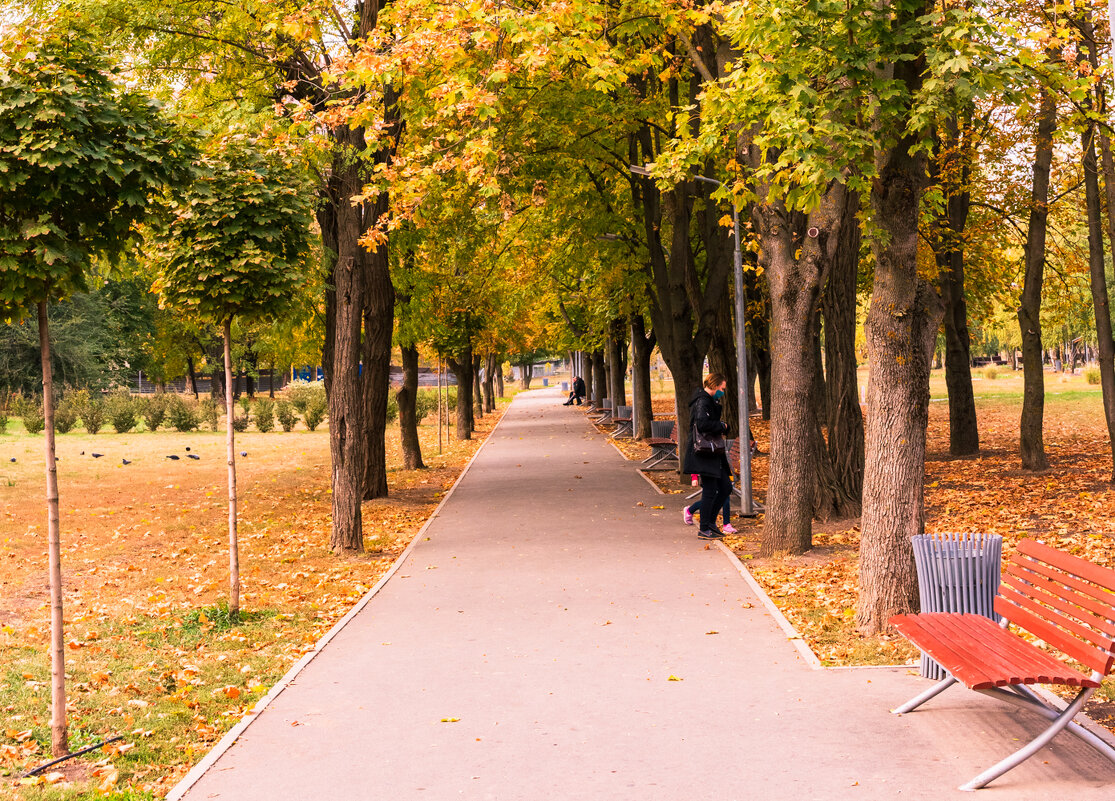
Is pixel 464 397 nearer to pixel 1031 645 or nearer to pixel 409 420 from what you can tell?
pixel 409 420

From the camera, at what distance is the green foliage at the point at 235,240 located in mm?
9289

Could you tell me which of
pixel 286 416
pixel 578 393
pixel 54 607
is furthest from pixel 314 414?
pixel 54 607

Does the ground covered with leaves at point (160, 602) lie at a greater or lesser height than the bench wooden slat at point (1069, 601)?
lesser

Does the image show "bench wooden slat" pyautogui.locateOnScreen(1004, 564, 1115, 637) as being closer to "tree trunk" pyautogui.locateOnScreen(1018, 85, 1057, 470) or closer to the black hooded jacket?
the black hooded jacket

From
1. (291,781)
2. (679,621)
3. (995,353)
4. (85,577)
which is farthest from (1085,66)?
(995,353)

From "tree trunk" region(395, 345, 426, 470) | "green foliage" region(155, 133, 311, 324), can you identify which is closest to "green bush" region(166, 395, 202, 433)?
"tree trunk" region(395, 345, 426, 470)

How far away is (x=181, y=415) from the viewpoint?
40.2 meters

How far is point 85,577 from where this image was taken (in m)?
11.5

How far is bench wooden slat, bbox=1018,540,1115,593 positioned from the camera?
17.0 ft

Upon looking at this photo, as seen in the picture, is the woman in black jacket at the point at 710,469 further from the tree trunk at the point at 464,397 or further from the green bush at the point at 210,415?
the green bush at the point at 210,415

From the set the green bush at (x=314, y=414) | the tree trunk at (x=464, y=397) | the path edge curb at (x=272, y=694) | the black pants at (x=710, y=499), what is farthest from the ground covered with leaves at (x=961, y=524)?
the green bush at (x=314, y=414)

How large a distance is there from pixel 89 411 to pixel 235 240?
32.1 metres

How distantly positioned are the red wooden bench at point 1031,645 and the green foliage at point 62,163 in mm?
5308

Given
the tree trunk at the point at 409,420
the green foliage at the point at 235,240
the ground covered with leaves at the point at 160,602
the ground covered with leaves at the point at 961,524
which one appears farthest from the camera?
the tree trunk at the point at 409,420
